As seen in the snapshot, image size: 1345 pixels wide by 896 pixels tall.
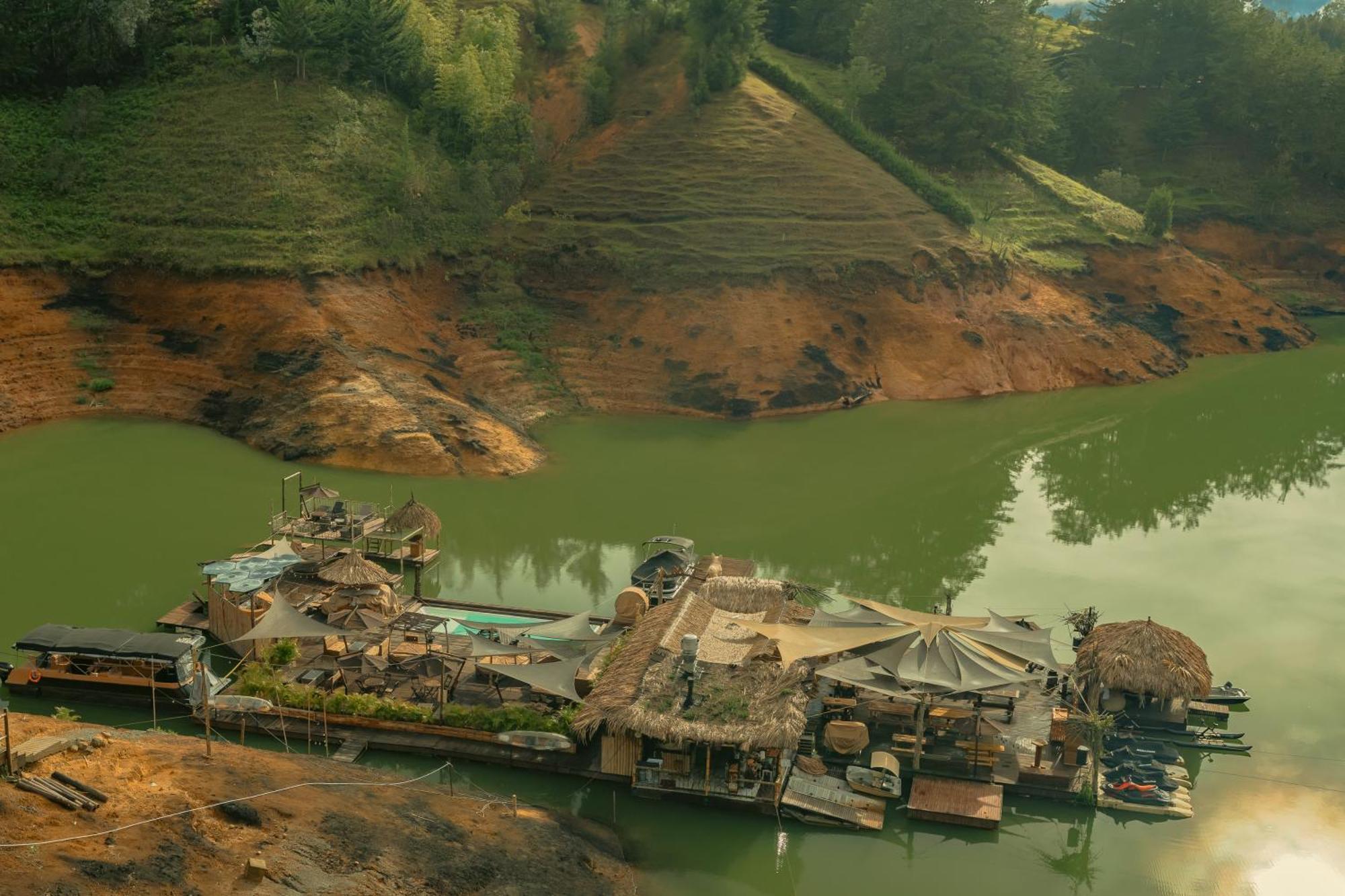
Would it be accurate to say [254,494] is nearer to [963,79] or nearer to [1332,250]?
[963,79]

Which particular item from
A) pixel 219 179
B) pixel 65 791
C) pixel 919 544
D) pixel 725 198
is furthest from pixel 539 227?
pixel 65 791

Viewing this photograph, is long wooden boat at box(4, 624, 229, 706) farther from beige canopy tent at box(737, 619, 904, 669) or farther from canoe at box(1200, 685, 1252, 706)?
canoe at box(1200, 685, 1252, 706)

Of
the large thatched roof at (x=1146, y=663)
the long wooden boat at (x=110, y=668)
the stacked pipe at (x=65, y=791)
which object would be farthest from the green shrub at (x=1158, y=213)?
the stacked pipe at (x=65, y=791)

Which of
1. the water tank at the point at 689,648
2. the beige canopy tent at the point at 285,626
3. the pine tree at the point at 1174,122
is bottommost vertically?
the beige canopy tent at the point at 285,626

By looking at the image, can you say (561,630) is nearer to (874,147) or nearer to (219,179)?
(219,179)

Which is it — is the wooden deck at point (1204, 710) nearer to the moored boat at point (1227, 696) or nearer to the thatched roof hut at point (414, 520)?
the moored boat at point (1227, 696)

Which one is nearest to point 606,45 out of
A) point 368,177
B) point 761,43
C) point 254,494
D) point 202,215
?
point 761,43
